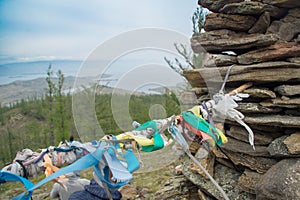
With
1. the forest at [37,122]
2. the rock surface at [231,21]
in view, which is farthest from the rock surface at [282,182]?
the forest at [37,122]

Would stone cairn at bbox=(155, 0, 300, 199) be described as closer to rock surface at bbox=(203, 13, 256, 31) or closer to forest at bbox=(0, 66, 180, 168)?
rock surface at bbox=(203, 13, 256, 31)

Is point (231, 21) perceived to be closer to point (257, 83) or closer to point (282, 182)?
point (257, 83)

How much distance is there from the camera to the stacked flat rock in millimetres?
2793

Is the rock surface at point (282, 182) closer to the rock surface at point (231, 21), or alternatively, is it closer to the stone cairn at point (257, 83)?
the stone cairn at point (257, 83)

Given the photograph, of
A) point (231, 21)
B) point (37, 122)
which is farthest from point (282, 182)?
point (37, 122)

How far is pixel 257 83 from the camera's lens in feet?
10.0

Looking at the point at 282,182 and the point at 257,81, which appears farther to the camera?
the point at 257,81

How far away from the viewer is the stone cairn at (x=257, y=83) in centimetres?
279

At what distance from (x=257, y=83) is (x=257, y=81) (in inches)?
2.9

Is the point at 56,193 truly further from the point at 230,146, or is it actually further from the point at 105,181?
the point at 230,146

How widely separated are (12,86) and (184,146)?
3.64 m

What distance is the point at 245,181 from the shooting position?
3027 mm

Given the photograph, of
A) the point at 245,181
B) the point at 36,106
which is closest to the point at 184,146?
the point at 245,181

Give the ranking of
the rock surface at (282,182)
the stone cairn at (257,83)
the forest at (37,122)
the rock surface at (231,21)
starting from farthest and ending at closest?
1. the forest at (37,122)
2. the rock surface at (231,21)
3. the stone cairn at (257,83)
4. the rock surface at (282,182)
